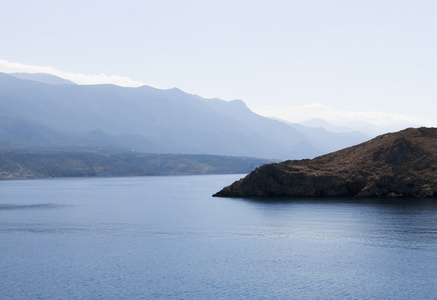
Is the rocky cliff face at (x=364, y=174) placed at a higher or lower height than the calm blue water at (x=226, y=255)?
higher

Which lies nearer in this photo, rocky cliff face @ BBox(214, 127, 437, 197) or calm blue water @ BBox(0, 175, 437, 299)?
calm blue water @ BBox(0, 175, 437, 299)

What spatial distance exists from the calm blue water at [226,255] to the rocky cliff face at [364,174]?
22.5 metres

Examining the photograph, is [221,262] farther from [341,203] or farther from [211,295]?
[341,203]

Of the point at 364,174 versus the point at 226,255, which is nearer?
the point at 226,255

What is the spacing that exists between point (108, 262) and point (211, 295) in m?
18.7

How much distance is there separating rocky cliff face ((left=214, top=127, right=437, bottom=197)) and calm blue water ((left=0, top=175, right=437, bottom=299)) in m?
22.5

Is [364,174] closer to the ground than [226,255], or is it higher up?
higher up

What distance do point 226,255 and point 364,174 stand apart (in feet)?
272

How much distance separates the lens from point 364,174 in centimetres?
13688

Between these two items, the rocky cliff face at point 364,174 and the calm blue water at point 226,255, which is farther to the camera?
the rocky cliff face at point 364,174

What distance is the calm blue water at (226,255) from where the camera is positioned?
48.1m

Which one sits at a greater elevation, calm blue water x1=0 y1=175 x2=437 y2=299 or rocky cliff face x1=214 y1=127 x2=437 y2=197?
rocky cliff face x1=214 y1=127 x2=437 y2=197

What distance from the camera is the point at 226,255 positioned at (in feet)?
209

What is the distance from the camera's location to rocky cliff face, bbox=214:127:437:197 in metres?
132
